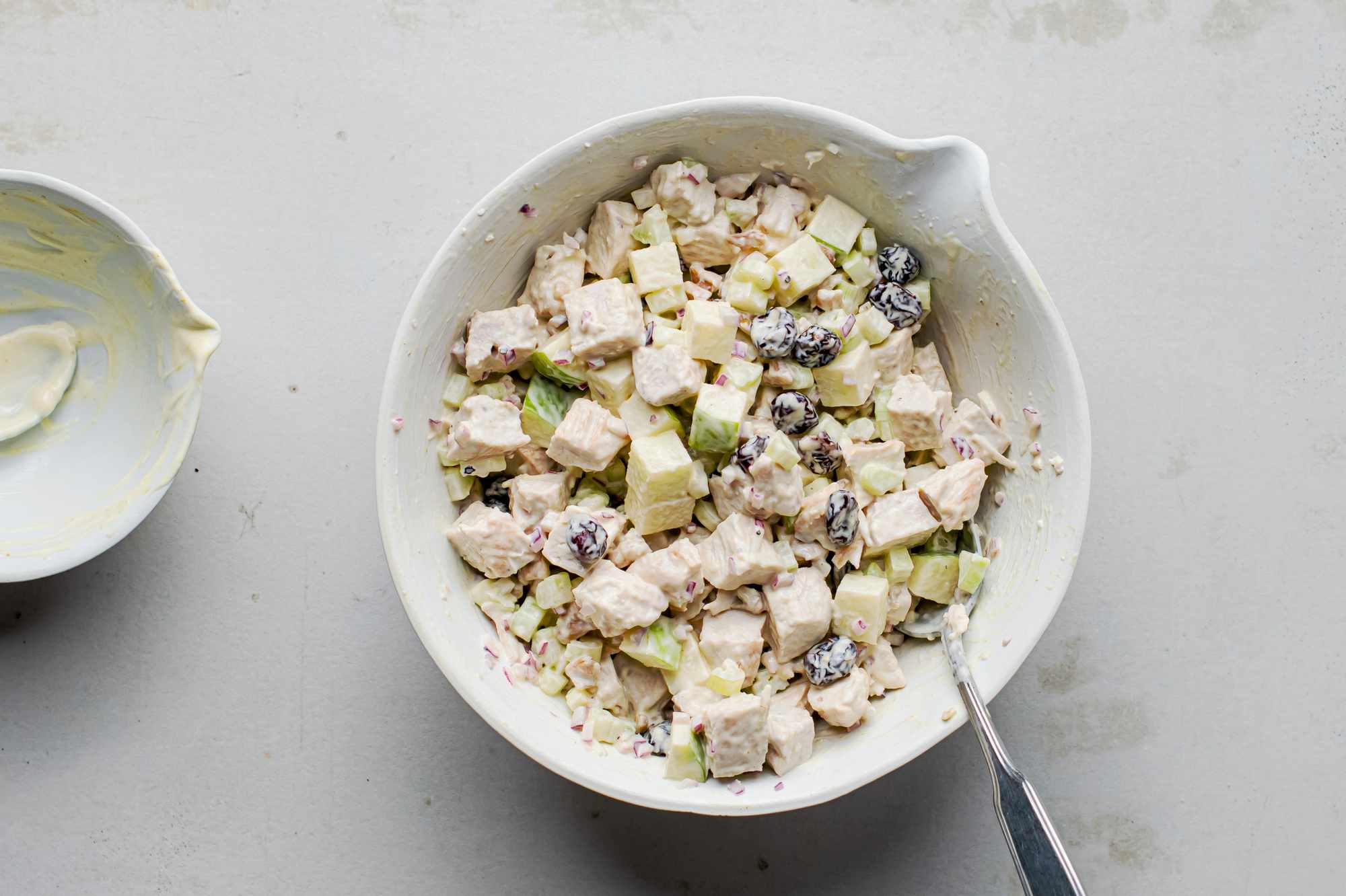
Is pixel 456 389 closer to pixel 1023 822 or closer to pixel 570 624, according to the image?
pixel 570 624

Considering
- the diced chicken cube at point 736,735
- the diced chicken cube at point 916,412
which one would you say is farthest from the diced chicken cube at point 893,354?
the diced chicken cube at point 736,735

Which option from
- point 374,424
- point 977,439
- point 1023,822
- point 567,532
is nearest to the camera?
point 1023,822

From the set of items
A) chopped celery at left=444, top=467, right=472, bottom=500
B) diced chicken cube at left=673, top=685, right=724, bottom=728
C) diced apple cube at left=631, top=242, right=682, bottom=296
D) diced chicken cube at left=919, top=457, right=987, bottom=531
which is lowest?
diced chicken cube at left=673, top=685, right=724, bottom=728

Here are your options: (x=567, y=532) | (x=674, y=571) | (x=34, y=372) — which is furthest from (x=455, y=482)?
(x=34, y=372)

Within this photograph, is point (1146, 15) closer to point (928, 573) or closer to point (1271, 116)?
point (1271, 116)

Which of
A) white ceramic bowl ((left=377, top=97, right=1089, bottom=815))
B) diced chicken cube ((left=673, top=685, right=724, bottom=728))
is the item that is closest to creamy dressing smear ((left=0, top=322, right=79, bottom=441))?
white ceramic bowl ((left=377, top=97, right=1089, bottom=815))

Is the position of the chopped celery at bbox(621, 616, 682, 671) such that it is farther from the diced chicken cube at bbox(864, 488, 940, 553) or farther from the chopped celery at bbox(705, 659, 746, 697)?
the diced chicken cube at bbox(864, 488, 940, 553)

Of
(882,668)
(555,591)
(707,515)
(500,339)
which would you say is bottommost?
(882,668)
